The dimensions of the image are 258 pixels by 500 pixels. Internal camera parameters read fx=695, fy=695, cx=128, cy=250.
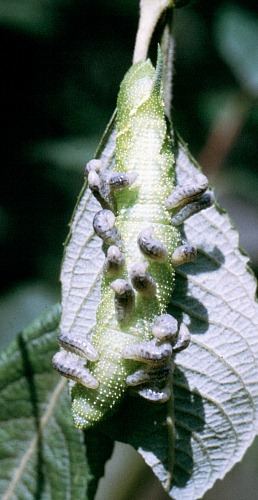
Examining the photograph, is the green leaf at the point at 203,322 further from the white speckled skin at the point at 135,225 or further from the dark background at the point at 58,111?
the dark background at the point at 58,111

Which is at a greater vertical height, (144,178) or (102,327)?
(144,178)

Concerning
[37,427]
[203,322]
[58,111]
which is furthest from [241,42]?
[37,427]

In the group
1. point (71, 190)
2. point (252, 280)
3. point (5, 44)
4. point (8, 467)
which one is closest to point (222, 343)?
point (252, 280)

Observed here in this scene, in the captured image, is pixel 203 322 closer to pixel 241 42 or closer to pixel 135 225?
pixel 135 225

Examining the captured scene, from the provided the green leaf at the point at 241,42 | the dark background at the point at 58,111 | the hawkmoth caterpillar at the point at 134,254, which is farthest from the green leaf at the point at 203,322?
the dark background at the point at 58,111

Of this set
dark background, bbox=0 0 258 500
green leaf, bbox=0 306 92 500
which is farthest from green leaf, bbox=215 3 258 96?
green leaf, bbox=0 306 92 500

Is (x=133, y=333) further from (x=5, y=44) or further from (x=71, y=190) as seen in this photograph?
(x=5, y=44)
